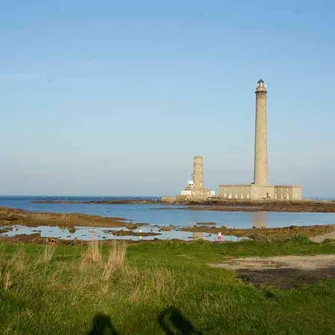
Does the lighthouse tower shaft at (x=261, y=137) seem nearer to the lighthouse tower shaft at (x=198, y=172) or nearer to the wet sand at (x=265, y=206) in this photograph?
the wet sand at (x=265, y=206)

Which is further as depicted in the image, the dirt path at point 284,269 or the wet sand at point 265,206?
the wet sand at point 265,206

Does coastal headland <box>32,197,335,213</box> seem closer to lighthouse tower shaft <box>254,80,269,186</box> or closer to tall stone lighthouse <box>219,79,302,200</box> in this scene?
tall stone lighthouse <box>219,79,302,200</box>

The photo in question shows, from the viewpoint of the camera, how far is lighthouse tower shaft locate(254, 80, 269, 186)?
91.6 metres

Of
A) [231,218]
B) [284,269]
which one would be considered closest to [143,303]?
[284,269]

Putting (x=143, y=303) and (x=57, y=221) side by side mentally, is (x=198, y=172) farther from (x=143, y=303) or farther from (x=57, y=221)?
(x=143, y=303)

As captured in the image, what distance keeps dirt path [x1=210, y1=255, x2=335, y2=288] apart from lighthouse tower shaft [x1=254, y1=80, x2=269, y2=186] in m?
72.6

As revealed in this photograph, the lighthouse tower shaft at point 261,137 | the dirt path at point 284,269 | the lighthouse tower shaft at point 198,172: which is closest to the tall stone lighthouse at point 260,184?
the lighthouse tower shaft at point 261,137

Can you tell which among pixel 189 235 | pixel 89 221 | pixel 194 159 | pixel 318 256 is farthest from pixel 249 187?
pixel 318 256

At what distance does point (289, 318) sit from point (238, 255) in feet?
35.9

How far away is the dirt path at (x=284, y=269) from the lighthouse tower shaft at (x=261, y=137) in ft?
238

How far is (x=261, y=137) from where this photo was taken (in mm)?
91625

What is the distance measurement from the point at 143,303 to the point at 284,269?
7.38m

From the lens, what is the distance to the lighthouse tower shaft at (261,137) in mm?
91562

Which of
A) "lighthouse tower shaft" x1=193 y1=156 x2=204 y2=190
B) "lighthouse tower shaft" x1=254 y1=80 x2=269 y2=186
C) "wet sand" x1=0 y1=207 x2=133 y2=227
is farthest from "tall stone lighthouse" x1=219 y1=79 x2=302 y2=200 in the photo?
"wet sand" x1=0 y1=207 x2=133 y2=227
